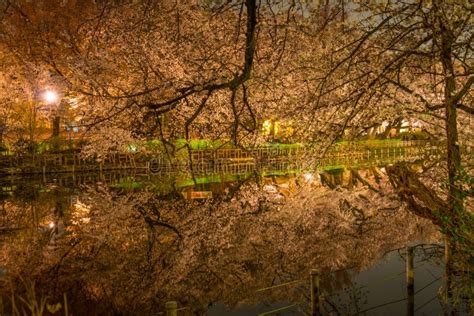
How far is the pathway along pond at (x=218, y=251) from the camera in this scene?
9.01m

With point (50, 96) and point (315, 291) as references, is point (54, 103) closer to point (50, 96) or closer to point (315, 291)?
point (50, 96)

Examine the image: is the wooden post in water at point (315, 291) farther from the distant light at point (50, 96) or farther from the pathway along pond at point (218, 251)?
the distant light at point (50, 96)

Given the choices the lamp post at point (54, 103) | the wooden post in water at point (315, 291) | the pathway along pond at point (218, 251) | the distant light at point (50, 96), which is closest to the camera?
the wooden post in water at point (315, 291)

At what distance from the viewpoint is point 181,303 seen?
29.6 feet

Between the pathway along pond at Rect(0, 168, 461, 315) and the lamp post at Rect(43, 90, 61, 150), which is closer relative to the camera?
the pathway along pond at Rect(0, 168, 461, 315)

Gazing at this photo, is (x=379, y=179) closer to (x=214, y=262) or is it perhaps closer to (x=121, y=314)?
(x=214, y=262)

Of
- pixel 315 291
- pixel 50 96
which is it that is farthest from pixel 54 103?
pixel 315 291

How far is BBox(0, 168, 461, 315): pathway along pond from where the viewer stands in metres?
9.01

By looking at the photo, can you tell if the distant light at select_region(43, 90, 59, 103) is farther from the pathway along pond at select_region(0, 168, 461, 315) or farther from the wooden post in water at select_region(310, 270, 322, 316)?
the wooden post in water at select_region(310, 270, 322, 316)

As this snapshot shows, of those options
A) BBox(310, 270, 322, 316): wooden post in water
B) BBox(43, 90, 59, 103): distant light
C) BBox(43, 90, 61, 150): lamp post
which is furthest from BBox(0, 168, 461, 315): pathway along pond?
BBox(43, 90, 59, 103): distant light

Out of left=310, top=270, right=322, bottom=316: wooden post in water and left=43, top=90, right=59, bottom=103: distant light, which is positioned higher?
left=43, top=90, right=59, bottom=103: distant light

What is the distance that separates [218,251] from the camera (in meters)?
12.2

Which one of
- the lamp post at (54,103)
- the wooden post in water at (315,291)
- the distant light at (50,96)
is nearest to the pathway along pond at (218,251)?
the wooden post in water at (315,291)

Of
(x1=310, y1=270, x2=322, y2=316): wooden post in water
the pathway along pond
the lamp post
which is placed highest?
the lamp post
